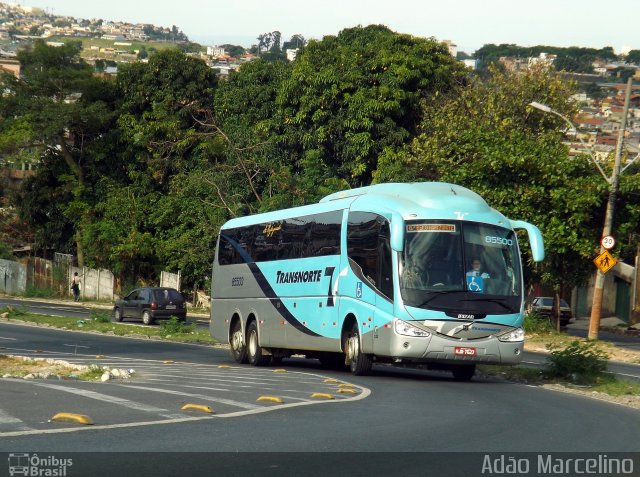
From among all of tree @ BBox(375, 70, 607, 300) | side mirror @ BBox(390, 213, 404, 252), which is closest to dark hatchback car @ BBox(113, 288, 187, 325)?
tree @ BBox(375, 70, 607, 300)

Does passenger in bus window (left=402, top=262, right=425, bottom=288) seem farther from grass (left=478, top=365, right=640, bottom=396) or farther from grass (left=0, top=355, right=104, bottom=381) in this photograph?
grass (left=0, top=355, right=104, bottom=381)

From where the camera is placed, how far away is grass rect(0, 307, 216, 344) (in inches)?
1417

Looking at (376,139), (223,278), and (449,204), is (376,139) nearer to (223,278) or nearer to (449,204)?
(223,278)

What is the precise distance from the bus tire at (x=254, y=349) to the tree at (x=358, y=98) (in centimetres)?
2669

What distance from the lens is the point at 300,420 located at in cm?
1236

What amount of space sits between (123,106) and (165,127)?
4.12 m

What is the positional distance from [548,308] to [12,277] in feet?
126

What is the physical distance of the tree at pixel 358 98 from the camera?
5366cm

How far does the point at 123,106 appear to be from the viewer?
6388 cm

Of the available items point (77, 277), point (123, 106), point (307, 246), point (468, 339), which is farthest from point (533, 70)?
point (468, 339)

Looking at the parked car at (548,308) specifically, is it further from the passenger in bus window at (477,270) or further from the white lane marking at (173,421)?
the white lane marking at (173,421)

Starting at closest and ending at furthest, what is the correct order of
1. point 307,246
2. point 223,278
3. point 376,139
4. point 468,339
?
point 468,339, point 307,246, point 223,278, point 376,139

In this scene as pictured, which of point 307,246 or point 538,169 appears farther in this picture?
point 538,169
